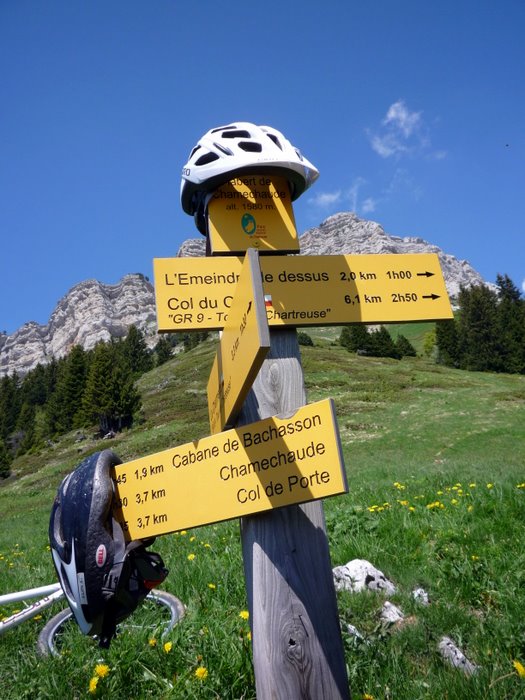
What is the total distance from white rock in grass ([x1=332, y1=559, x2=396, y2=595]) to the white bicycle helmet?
2818mm

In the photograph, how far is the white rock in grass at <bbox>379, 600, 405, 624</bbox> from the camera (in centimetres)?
318

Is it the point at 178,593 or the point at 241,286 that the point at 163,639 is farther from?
the point at 241,286

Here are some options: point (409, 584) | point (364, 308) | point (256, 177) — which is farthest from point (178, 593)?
point (256, 177)

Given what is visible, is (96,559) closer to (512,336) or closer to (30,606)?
(30,606)

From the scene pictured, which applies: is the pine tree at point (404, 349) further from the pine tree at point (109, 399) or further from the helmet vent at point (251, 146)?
the helmet vent at point (251, 146)

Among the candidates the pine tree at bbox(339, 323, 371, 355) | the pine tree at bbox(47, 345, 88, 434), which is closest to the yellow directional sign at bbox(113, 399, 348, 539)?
the pine tree at bbox(47, 345, 88, 434)

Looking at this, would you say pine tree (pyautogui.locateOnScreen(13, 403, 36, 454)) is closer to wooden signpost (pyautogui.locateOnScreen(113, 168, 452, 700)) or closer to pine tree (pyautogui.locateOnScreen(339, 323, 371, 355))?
pine tree (pyautogui.locateOnScreen(339, 323, 371, 355))

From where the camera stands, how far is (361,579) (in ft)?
11.7

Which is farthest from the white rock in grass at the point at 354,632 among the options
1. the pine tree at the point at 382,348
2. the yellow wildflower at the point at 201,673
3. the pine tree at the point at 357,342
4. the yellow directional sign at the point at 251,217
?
the pine tree at the point at 382,348

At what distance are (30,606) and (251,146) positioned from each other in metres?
3.69

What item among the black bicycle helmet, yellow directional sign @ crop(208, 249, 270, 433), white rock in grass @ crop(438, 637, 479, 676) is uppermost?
yellow directional sign @ crop(208, 249, 270, 433)

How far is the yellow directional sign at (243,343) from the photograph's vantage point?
1464 mm

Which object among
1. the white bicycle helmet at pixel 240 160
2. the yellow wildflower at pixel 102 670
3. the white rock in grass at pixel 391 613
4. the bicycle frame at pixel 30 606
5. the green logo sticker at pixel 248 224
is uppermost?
the white bicycle helmet at pixel 240 160

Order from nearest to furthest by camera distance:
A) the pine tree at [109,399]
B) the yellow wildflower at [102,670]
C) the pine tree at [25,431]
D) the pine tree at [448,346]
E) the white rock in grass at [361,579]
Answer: the yellow wildflower at [102,670], the white rock in grass at [361,579], the pine tree at [109,399], the pine tree at [25,431], the pine tree at [448,346]
